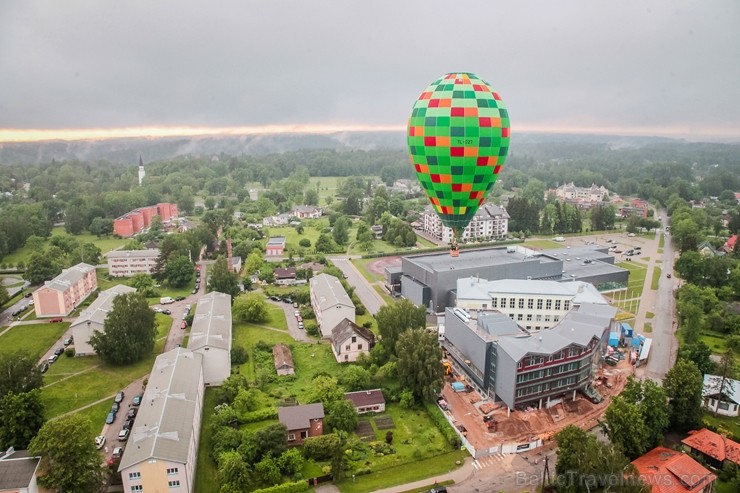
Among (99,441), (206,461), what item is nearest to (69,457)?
(99,441)

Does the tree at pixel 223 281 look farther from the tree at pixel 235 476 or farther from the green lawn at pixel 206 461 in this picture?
the tree at pixel 235 476

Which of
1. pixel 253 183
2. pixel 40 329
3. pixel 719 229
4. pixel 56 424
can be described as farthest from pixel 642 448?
pixel 253 183

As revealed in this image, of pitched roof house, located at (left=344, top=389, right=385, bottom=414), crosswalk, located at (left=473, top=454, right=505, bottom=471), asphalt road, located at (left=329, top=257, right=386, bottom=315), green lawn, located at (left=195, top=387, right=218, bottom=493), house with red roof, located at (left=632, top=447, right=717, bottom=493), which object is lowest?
asphalt road, located at (left=329, top=257, right=386, bottom=315)

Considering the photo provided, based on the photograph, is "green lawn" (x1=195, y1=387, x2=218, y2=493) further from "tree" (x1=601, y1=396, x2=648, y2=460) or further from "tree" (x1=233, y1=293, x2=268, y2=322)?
"tree" (x1=601, y1=396, x2=648, y2=460)

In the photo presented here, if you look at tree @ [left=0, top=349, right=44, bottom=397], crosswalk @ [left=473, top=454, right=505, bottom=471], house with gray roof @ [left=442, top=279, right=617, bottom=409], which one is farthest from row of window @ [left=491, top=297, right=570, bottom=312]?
tree @ [left=0, top=349, right=44, bottom=397]

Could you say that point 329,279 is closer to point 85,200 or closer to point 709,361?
point 709,361

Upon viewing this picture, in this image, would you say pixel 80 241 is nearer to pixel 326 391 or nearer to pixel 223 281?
pixel 223 281

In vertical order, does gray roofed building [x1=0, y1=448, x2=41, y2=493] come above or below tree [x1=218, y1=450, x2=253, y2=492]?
above
